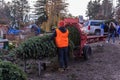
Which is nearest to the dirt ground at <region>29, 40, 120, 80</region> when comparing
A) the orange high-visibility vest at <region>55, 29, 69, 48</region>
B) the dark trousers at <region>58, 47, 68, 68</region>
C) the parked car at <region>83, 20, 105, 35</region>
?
the dark trousers at <region>58, 47, 68, 68</region>

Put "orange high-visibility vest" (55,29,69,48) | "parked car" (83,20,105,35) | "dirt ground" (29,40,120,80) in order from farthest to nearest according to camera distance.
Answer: "parked car" (83,20,105,35) → "orange high-visibility vest" (55,29,69,48) → "dirt ground" (29,40,120,80)

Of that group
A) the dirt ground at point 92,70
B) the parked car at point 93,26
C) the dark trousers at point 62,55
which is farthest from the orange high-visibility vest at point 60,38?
the parked car at point 93,26

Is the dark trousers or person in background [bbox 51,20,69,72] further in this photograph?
the dark trousers

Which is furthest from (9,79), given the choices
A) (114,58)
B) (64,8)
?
(64,8)

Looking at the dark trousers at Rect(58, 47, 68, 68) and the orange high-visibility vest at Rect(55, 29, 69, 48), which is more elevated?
the orange high-visibility vest at Rect(55, 29, 69, 48)

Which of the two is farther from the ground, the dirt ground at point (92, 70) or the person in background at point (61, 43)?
the person in background at point (61, 43)

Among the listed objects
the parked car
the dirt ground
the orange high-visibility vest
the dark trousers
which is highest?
the orange high-visibility vest

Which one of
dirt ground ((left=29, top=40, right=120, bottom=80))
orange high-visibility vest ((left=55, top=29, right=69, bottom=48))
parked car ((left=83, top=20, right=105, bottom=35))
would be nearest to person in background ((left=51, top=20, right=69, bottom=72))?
orange high-visibility vest ((left=55, top=29, right=69, bottom=48))

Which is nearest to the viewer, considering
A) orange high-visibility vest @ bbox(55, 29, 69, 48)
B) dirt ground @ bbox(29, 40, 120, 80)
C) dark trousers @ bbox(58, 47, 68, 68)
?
dirt ground @ bbox(29, 40, 120, 80)

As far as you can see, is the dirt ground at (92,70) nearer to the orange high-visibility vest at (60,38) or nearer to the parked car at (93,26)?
the orange high-visibility vest at (60,38)

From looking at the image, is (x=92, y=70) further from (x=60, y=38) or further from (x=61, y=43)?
(x=60, y=38)

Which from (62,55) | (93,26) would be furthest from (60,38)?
(93,26)

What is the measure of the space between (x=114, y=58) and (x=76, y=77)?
4.64 m

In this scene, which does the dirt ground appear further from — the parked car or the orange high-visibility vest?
the parked car
